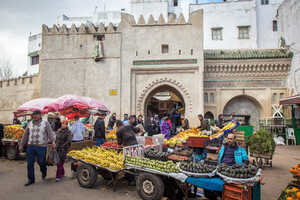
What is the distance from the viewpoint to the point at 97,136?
8.02 metres

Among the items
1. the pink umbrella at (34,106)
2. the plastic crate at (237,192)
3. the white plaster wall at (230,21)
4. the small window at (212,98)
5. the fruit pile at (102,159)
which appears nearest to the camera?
the plastic crate at (237,192)

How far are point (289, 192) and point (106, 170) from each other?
12.4 ft

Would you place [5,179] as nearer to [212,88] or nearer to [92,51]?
[92,51]

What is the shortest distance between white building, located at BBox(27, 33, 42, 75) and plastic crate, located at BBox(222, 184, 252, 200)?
106 feet

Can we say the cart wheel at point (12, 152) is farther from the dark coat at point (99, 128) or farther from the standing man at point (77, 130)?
the dark coat at point (99, 128)

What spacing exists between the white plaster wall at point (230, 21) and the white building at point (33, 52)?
2320 cm

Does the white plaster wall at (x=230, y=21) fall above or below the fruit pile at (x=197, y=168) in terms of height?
above

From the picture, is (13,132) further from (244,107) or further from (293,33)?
(293,33)

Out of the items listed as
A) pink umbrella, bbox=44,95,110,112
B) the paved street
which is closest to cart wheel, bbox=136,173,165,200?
the paved street

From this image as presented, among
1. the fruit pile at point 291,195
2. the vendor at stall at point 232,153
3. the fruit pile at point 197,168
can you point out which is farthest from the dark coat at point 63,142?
the fruit pile at point 291,195

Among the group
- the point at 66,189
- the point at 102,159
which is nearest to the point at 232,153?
the point at 102,159

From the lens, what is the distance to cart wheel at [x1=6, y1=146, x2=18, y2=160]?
811 centimetres

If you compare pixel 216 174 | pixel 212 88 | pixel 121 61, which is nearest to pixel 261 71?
pixel 212 88

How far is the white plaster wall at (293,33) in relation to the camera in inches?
534
